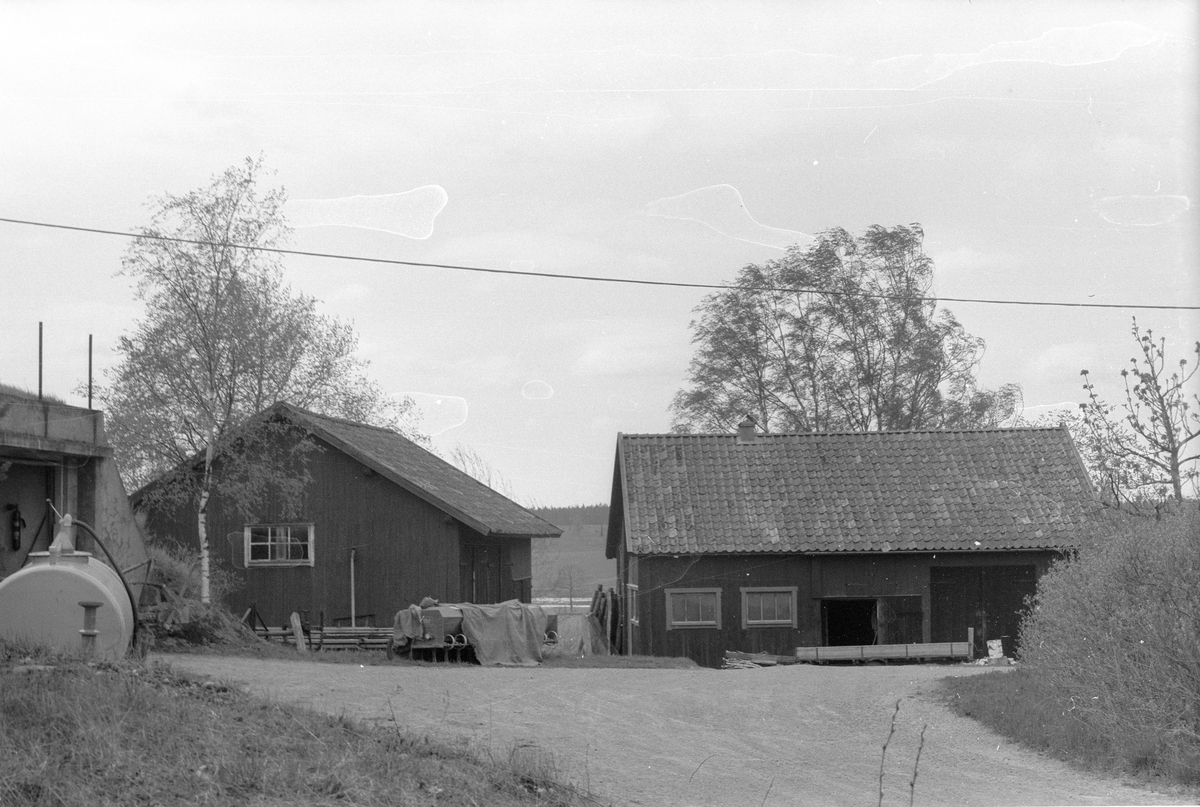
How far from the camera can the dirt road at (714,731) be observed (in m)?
10.3

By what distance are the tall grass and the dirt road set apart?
47 centimetres

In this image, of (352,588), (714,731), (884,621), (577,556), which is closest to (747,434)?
(884,621)

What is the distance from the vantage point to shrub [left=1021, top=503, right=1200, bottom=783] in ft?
36.4

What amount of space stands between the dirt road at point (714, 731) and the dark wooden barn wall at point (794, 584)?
711 centimetres

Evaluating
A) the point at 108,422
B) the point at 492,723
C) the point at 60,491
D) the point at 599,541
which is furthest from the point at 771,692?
the point at 599,541

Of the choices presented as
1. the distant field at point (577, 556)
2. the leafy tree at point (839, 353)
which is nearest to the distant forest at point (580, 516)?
the distant field at point (577, 556)

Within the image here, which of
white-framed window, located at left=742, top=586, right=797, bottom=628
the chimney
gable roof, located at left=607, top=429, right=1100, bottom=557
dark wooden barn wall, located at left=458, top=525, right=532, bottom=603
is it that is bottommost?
white-framed window, located at left=742, top=586, right=797, bottom=628

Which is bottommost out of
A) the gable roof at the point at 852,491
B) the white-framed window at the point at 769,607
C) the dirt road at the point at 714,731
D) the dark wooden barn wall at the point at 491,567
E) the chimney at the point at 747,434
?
the dirt road at the point at 714,731

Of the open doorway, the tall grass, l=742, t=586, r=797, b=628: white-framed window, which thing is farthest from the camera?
the open doorway

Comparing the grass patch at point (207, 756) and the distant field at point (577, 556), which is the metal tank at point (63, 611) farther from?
the distant field at point (577, 556)

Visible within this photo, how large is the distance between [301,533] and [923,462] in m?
14.3

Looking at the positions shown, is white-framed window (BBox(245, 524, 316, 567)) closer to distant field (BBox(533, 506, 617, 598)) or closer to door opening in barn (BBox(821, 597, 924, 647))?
door opening in barn (BBox(821, 597, 924, 647))

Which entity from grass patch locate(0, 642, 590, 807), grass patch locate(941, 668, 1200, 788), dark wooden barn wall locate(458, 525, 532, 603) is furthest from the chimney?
grass patch locate(0, 642, 590, 807)

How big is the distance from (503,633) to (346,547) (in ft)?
19.8
